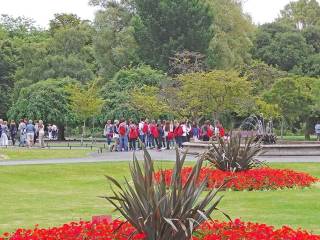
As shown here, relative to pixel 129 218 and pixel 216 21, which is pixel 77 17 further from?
pixel 129 218

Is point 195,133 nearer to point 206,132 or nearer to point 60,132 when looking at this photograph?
point 206,132

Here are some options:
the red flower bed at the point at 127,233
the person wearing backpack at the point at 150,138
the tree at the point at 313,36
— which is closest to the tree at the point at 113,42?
the tree at the point at 313,36

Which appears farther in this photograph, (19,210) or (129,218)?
(19,210)

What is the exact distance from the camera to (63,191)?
17547 mm

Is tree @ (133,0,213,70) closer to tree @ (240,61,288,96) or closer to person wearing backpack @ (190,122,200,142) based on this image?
tree @ (240,61,288,96)

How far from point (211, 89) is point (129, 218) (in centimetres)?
3503

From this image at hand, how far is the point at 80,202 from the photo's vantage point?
1506 centimetres

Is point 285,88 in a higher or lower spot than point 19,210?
higher

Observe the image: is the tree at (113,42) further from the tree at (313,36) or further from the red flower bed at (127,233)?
the red flower bed at (127,233)

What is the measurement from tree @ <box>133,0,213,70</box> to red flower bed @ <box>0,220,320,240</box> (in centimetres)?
4881

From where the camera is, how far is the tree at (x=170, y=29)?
190 ft

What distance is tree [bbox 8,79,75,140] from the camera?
54.4 m

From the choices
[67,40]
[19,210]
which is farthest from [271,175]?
[67,40]

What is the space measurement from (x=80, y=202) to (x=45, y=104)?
40.3 meters
